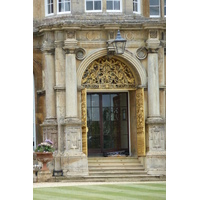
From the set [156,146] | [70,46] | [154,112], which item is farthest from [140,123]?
[70,46]

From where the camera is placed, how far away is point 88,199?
15180mm

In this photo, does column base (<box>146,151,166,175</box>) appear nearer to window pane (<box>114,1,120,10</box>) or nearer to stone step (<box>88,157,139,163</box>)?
stone step (<box>88,157,139,163</box>)

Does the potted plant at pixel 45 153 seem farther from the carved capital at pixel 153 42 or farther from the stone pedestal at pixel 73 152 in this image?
the carved capital at pixel 153 42

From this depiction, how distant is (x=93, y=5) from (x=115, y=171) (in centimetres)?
533

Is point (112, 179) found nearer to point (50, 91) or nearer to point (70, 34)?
point (50, 91)

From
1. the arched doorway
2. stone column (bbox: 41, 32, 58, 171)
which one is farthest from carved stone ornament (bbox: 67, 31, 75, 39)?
the arched doorway

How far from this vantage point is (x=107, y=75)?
23.6 metres

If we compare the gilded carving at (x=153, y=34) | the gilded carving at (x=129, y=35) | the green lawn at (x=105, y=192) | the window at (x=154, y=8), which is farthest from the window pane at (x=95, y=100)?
the green lawn at (x=105, y=192)

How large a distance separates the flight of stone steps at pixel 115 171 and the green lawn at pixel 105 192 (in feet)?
8.11

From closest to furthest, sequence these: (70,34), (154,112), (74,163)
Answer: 1. (74,163)
2. (70,34)
3. (154,112)
